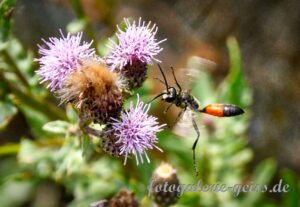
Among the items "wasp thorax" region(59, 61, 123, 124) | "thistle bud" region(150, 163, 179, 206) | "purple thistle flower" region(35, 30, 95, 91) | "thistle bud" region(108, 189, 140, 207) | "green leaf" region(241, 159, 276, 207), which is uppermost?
"green leaf" region(241, 159, 276, 207)

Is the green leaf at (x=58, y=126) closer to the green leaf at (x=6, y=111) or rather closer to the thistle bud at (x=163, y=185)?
the green leaf at (x=6, y=111)

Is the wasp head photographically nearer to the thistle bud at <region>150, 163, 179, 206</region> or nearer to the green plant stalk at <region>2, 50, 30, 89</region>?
the thistle bud at <region>150, 163, 179, 206</region>

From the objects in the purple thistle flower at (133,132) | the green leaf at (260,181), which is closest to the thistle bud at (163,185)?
the purple thistle flower at (133,132)

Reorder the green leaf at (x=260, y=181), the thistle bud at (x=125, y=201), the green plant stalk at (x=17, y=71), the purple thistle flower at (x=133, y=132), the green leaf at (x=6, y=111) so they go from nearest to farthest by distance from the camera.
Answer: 1. the purple thistle flower at (x=133, y=132)
2. the thistle bud at (x=125, y=201)
3. the green leaf at (x=6, y=111)
4. the green plant stalk at (x=17, y=71)
5. the green leaf at (x=260, y=181)

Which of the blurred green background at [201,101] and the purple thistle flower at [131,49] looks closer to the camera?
the purple thistle flower at [131,49]

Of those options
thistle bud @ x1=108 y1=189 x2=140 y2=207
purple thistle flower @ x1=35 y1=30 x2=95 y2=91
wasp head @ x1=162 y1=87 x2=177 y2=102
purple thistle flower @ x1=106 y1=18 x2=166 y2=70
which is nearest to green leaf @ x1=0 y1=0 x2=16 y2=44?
purple thistle flower @ x1=35 y1=30 x2=95 y2=91

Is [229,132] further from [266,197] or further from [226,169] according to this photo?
[266,197]

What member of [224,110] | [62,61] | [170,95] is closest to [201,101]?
[224,110]
